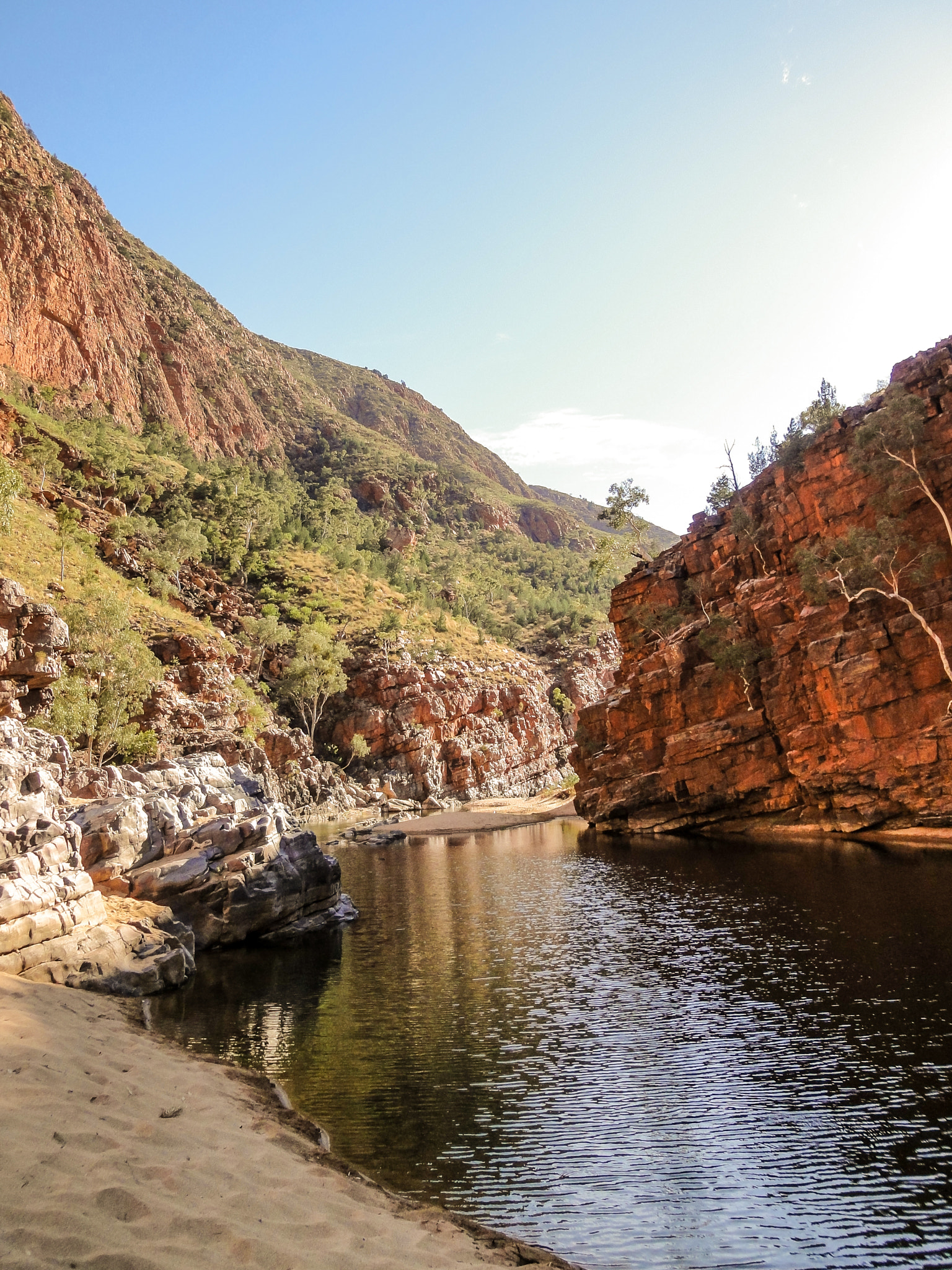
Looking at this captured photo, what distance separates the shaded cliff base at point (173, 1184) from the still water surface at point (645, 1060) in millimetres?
1467

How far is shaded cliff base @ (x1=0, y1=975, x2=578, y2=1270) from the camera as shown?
5652 mm

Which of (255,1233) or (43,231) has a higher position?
(43,231)

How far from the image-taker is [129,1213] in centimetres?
610

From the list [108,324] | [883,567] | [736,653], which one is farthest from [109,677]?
[108,324]

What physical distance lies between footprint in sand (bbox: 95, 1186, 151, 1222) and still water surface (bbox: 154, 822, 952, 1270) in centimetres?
451

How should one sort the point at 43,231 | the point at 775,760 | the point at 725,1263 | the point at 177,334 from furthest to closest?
the point at 177,334, the point at 43,231, the point at 775,760, the point at 725,1263

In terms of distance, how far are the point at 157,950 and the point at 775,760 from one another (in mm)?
43467

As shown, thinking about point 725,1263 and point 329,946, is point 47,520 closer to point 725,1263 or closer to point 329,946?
point 329,946

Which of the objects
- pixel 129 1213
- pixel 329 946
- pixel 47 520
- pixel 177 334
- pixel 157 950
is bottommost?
pixel 329 946

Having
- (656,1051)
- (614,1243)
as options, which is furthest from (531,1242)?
(656,1051)

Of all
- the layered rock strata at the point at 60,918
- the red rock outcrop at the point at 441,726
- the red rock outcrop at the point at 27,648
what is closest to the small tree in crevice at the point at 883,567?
the layered rock strata at the point at 60,918

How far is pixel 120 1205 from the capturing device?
20.4 feet

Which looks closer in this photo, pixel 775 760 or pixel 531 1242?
pixel 531 1242

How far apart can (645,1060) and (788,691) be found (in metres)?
41.5
